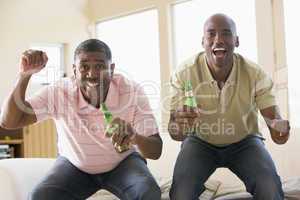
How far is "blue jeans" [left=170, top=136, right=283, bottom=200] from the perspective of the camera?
154cm

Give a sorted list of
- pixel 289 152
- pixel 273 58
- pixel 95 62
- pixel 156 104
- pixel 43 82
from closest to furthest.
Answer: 1. pixel 95 62
2. pixel 289 152
3. pixel 273 58
4. pixel 156 104
5. pixel 43 82

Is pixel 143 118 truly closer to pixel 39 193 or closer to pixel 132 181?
pixel 132 181

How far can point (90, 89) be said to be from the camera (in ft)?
5.75

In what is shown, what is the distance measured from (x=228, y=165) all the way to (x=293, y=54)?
1472mm

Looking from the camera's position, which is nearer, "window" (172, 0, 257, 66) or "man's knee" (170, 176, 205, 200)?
"man's knee" (170, 176, 205, 200)

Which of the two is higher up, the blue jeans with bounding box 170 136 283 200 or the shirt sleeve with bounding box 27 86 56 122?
the shirt sleeve with bounding box 27 86 56 122

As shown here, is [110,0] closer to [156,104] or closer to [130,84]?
[156,104]

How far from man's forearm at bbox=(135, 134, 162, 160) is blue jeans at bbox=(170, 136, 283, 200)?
10cm

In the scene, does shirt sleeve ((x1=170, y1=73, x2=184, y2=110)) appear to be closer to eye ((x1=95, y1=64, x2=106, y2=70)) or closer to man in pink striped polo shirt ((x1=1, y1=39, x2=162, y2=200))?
man in pink striped polo shirt ((x1=1, y1=39, x2=162, y2=200))

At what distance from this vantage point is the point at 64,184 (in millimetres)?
1605

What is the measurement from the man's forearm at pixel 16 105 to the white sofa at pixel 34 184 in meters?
0.27

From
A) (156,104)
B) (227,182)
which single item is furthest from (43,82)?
(227,182)

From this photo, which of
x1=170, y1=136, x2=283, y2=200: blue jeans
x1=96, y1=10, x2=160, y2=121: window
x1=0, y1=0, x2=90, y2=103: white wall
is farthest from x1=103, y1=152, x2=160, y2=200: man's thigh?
x1=0, y1=0, x2=90, y2=103: white wall

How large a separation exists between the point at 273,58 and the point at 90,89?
1.72m
